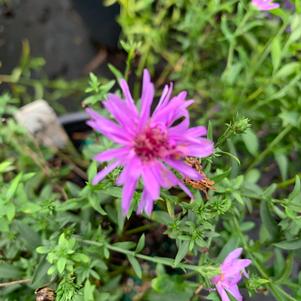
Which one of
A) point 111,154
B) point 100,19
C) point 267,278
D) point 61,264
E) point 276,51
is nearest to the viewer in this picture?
point 111,154

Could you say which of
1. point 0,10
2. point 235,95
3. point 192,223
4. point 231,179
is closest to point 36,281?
point 192,223

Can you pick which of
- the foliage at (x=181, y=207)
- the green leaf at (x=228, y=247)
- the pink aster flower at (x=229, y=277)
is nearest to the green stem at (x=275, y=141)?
the foliage at (x=181, y=207)

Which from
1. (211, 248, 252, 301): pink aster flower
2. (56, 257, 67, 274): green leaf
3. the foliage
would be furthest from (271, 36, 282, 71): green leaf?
(56, 257, 67, 274): green leaf

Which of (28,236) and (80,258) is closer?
(80,258)

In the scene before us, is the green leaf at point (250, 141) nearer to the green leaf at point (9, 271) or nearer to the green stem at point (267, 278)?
the green stem at point (267, 278)

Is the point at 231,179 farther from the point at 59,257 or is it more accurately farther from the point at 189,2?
the point at 189,2

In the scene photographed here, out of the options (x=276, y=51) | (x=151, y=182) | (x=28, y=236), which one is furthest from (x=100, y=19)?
(x=151, y=182)

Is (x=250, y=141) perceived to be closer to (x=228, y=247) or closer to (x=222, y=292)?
(x=228, y=247)
